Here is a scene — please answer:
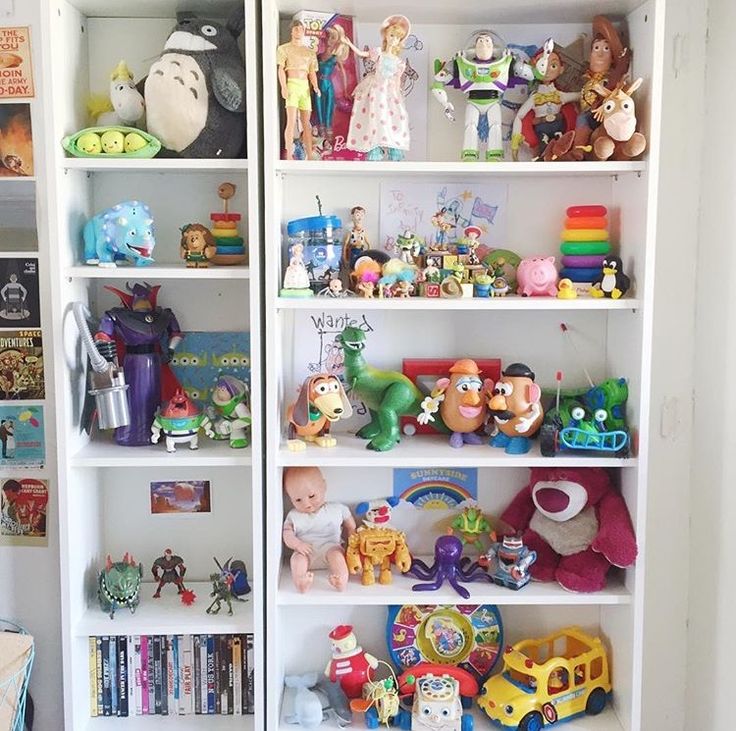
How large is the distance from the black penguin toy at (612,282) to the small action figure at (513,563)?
506mm

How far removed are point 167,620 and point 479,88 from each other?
1.19 metres

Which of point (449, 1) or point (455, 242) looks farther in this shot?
point (455, 242)

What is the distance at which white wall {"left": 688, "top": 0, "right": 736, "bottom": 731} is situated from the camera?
1.72 metres

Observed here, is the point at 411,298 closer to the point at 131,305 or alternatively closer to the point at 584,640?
the point at 131,305

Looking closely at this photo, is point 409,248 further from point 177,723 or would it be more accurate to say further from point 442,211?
point 177,723

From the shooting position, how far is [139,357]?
179 centimetres

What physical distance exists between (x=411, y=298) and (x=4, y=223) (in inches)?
33.0

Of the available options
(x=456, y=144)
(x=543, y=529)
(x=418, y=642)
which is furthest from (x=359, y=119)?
(x=418, y=642)

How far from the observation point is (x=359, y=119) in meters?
1.74

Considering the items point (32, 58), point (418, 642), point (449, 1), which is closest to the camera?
point (449, 1)

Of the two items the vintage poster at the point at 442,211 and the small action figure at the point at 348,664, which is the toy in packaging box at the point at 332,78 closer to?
the vintage poster at the point at 442,211

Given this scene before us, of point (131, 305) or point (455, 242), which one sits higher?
point (455, 242)

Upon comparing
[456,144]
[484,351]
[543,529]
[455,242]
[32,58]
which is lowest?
[543,529]

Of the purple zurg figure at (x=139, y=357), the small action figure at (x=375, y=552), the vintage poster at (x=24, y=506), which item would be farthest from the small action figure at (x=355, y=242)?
the vintage poster at (x=24, y=506)
